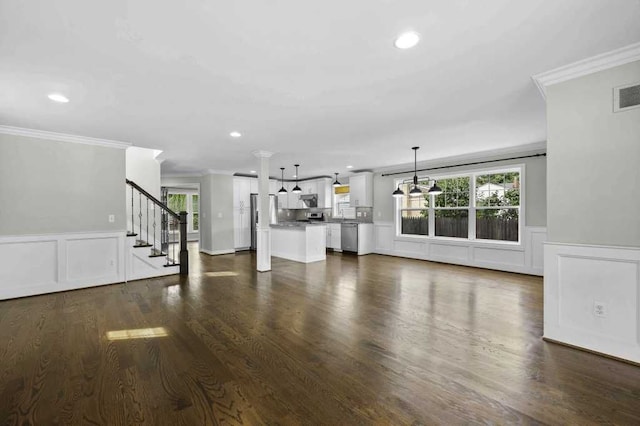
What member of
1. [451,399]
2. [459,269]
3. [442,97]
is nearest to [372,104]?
[442,97]

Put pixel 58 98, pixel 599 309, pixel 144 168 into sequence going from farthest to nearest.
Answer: pixel 144 168
pixel 58 98
pixel 599 309

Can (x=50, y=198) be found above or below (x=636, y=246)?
above

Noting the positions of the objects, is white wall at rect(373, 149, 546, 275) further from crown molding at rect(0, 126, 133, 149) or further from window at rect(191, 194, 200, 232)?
window at rect(191, 194, 200, 232)

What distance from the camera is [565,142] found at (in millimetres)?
2666

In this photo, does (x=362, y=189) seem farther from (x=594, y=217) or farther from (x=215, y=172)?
(x=594, y=217)

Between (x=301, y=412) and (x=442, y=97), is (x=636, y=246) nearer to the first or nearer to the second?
(x=442, y=97)

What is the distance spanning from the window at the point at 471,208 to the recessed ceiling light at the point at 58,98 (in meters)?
7.09

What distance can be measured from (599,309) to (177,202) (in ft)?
41.4

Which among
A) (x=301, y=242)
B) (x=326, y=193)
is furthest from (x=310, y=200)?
(x=301, y=242)

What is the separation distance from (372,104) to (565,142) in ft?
6.28

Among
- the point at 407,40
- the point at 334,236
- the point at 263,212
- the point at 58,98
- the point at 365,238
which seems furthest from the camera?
the point at 334,236

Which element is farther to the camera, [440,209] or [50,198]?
[440,209]

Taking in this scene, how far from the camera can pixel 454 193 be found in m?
7.01

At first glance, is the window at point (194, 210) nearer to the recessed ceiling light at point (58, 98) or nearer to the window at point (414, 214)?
the window at point (414, 214)
